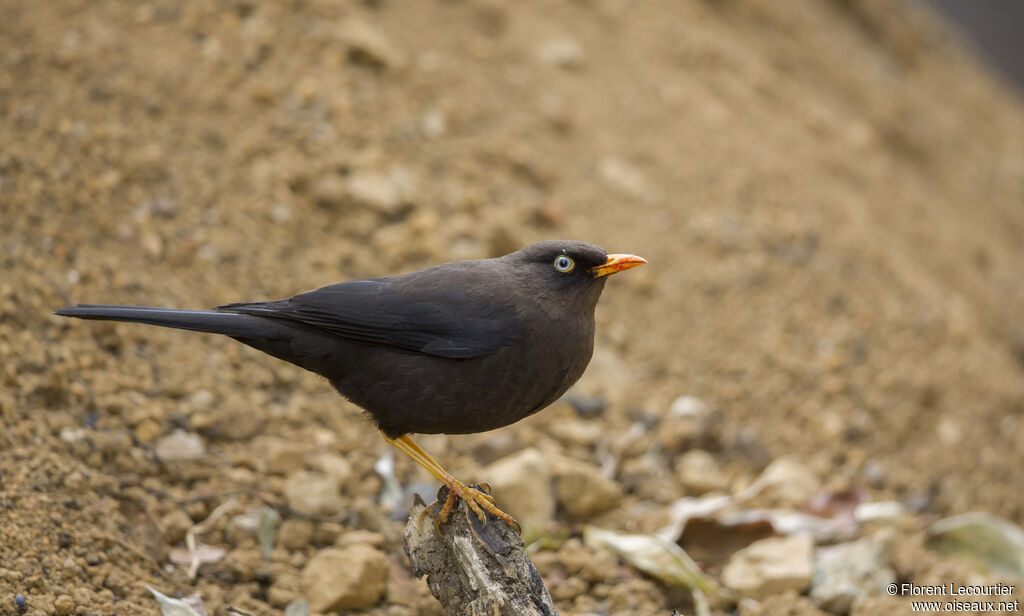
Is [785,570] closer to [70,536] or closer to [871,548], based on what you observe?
[871,548]

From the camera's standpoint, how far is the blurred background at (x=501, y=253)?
4.53 m

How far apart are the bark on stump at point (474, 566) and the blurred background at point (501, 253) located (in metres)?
0.52

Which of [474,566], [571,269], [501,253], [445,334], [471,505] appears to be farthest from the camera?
[501,253]

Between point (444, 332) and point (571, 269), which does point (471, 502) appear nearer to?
point (444, 332)

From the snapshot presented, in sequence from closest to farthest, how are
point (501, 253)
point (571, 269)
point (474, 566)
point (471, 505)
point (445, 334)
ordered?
point (474, 566), point (471, 505), point (445, 334), point (571, 269), point (501, 253)

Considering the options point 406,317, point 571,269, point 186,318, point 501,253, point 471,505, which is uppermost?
point 571,269

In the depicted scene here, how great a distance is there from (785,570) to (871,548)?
0.58 metres

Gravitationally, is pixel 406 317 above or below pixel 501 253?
above

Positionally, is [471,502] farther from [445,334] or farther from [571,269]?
[571,269]

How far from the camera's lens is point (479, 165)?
23.7 feet

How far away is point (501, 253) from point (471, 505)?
9.83 ft

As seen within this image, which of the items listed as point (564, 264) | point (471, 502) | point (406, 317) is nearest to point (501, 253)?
point (564, 264)

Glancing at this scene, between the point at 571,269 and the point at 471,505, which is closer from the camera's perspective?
the point at 471,505

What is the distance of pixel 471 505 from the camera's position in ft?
12.9
